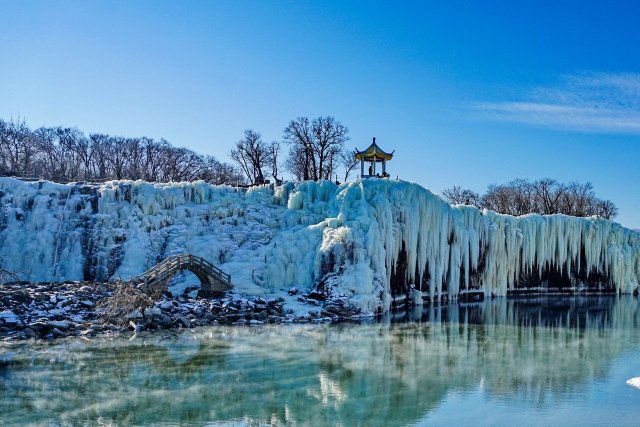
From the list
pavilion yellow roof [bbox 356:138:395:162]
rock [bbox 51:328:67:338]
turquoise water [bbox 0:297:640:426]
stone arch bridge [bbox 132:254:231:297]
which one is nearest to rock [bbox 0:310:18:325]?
rock [bbox 51:328:67:338]

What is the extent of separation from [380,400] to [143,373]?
6.18 m

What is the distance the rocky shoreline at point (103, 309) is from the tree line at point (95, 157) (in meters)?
26.6

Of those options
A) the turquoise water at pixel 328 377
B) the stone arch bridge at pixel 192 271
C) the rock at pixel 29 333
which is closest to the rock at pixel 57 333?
the rock at pixel 29 333

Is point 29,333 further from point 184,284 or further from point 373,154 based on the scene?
point 373,154

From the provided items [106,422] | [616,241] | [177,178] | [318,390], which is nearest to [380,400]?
[318,390]

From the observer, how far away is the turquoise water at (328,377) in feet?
39.9

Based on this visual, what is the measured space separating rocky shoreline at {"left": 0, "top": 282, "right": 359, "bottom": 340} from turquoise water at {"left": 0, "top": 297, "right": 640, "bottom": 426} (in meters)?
1.24

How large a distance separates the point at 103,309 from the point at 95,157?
3305cm

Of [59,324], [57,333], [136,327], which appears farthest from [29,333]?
[136,327]

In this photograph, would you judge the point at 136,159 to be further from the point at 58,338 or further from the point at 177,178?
the point at 58,338

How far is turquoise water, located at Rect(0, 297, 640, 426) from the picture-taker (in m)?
12.2

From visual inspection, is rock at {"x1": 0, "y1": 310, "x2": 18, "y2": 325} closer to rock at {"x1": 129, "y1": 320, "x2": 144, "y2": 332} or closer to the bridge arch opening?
rock at {"x1": 129, "y1": 320, "x2": 144, "y2": 332}

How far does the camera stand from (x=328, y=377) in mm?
15297

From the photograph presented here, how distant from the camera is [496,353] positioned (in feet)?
61.8
